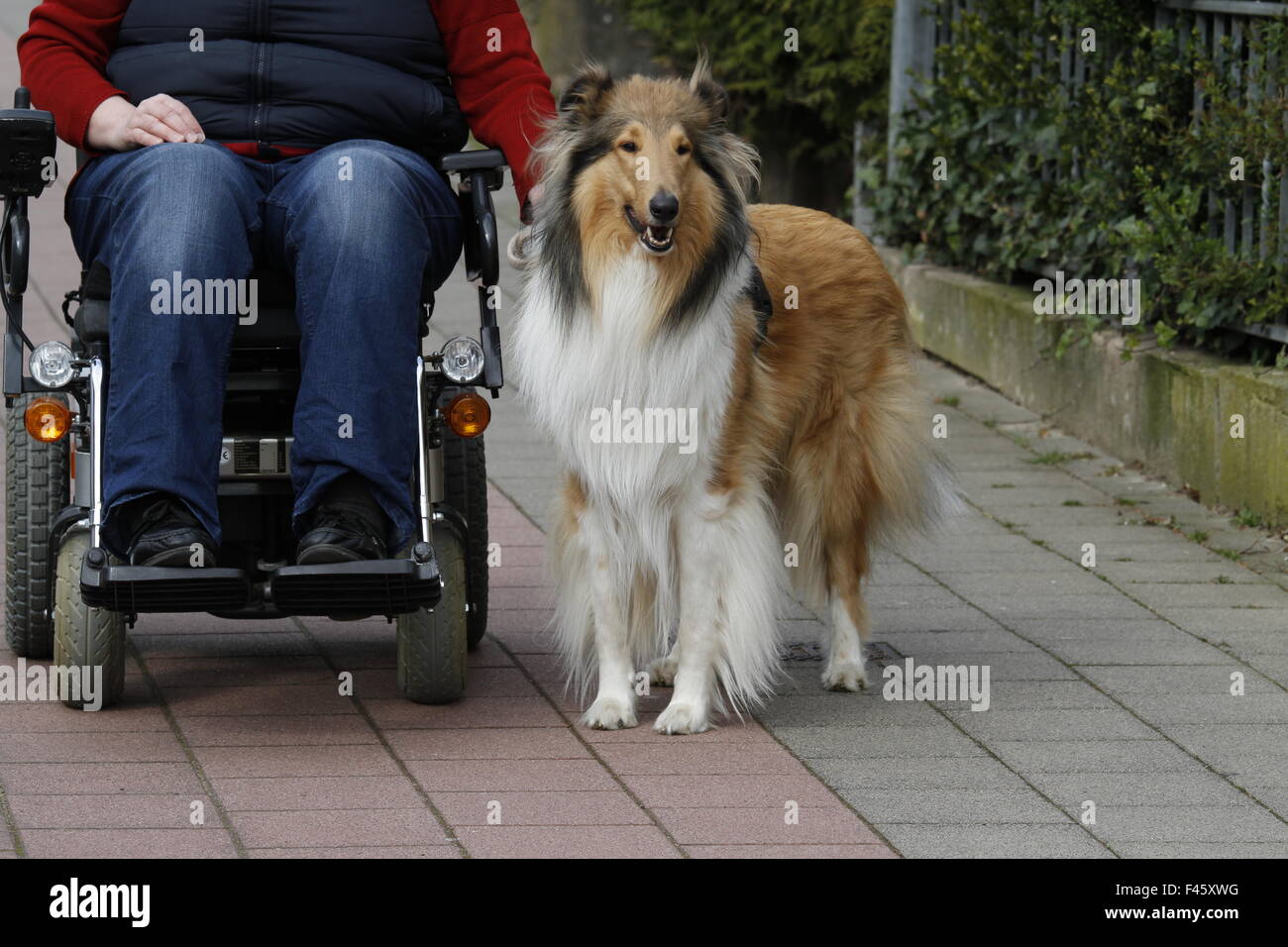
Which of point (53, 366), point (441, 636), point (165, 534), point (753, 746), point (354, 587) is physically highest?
point (53, 366)

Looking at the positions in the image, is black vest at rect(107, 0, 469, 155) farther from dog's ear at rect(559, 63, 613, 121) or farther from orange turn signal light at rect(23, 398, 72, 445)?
orange turn signal light at rect(23, 398, 72, 445)

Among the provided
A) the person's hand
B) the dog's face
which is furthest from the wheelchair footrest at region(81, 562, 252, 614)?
the dog's face

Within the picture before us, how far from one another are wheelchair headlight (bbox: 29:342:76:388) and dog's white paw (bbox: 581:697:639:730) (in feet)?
4.75

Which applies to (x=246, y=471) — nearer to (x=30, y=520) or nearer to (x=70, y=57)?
(x=30, y=520)

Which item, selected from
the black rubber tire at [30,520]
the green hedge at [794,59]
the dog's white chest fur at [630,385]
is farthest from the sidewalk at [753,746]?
the green hedge at [794,59]

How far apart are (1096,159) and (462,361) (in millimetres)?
3958

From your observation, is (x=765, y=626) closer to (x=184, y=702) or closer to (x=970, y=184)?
(x=184, y=702)

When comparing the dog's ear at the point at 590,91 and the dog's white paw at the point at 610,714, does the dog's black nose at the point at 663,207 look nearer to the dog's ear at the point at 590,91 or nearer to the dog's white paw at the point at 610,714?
the dog's ear at the point at 590,91

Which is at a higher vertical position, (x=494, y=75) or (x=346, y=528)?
(x=494, y=75)

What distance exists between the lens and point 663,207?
435cm

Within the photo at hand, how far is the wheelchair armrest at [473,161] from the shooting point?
4707 millimetres

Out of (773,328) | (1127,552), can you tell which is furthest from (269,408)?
(1127,552)

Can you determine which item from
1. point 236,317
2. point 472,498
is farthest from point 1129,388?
point 236,317

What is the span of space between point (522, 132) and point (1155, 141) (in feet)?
11.1
